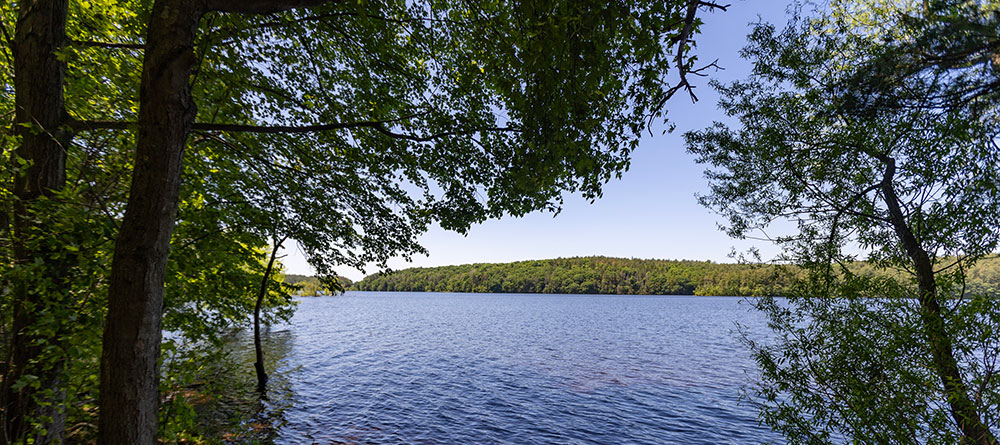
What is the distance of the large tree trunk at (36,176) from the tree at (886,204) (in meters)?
11.5

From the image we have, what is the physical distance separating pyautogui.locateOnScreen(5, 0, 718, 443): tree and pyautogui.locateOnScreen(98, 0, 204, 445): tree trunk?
0.01 m

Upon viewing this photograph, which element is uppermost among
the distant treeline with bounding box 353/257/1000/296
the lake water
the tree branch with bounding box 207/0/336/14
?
the tree branch with bounding box 207/0/336/14

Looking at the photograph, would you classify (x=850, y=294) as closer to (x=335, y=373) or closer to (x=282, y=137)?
(x=282, y=137)

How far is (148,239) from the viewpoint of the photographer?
3.58 metres

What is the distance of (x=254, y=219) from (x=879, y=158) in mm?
13489

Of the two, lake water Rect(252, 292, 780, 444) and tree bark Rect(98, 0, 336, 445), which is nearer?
tree bark Rect(98, 0, 336, 445)

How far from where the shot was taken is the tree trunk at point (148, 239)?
3494 millimetres

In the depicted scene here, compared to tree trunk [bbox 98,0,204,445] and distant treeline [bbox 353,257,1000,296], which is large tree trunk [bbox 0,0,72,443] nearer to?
tree trunk [bbox 98,0,204,445]

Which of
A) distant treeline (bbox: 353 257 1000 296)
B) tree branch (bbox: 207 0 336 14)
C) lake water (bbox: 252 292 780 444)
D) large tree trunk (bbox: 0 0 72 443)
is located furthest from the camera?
distant treeline (bbox: 353 257 1000 296)

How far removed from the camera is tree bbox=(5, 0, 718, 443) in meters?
3.64

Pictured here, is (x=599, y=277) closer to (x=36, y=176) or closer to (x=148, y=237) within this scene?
(x=36, y=176)

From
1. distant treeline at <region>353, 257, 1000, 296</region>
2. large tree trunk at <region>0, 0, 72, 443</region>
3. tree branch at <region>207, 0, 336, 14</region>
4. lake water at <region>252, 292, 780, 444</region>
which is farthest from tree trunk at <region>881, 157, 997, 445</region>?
distant treeline at <region>353, 257, 1000, 296</region>

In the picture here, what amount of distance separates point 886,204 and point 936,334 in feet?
11.3

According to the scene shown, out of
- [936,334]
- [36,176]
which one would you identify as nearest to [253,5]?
[36,176]
